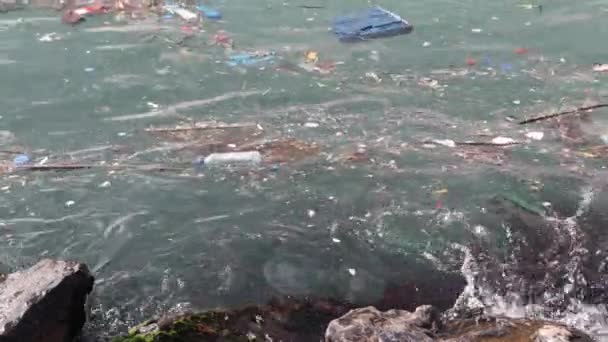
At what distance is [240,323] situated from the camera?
12.2 ft

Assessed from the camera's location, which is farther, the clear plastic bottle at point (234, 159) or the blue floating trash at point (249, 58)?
the blue floating trash at point (249, 58)

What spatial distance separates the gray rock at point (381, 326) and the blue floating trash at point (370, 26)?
12.7 ft

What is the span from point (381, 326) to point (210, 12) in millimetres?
4982

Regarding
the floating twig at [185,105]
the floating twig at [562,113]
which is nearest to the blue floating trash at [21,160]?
the floating twig at [185,105]

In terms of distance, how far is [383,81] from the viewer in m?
6.11

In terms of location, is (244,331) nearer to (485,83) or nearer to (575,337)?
(575,337)

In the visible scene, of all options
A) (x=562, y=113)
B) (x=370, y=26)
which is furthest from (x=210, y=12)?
(x=562, y=113)

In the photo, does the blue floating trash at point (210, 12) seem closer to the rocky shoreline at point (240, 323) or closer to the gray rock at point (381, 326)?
the rocky shoreline at point (240, 323)

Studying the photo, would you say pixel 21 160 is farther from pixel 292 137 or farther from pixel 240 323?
pixel 240 323

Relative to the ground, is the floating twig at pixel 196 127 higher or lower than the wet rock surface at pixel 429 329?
higher

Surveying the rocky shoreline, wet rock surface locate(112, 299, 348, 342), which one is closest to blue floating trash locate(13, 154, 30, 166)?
the rocky shoreline

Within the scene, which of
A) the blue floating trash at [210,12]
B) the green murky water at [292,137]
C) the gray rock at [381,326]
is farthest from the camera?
the blue floating trash at [210,12]

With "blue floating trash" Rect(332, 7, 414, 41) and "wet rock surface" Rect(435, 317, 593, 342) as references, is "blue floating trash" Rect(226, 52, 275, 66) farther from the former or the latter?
"wet rock surface" Rect(435, 317, 593, 342)

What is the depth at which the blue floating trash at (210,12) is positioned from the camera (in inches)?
288
